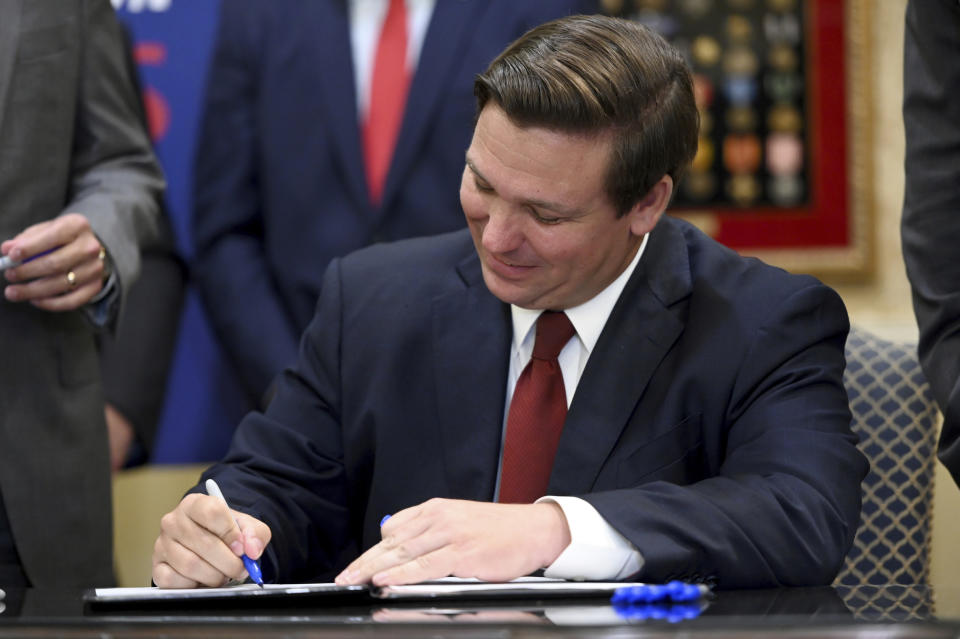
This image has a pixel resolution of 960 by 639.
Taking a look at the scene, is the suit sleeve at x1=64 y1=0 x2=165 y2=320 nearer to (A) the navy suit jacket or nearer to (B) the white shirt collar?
(A) the navy suit jacket

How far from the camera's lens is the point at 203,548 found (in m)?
1.84

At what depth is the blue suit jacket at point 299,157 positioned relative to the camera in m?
3.28

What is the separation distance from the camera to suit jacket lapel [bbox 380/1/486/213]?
10.8ft

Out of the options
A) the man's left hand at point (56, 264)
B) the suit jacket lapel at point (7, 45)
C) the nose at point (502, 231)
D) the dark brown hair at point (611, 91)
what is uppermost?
the suit jacket lapel at point (7, 45)

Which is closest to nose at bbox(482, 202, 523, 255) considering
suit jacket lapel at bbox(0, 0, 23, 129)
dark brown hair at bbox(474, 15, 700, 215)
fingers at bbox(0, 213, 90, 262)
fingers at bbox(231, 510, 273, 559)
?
dark brown hair at bbox(474, 15, 700, 215)

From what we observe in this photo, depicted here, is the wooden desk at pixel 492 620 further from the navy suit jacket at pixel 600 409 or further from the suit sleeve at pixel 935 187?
the suit sleeve at pixel 935 187

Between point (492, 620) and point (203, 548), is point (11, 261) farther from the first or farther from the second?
point (492, 620)

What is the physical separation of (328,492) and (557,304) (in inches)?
20.5

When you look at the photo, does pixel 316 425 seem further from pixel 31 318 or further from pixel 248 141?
pixel 248 141

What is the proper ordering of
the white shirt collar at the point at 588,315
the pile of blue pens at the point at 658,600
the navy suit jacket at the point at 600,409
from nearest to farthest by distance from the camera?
the pile of blue pens at the point at 658,600, the navy suit jacket at the point at 600,409, the white shirt collar at the point at 588,315

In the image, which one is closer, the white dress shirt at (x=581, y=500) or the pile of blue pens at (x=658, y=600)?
the pile of blue pens at (x=658, y=600)

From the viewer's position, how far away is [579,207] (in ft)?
7.01

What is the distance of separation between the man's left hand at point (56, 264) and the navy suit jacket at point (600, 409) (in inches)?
18.0

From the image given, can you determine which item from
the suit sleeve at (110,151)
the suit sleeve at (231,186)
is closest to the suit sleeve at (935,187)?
the suit sleeve at (110,151)
